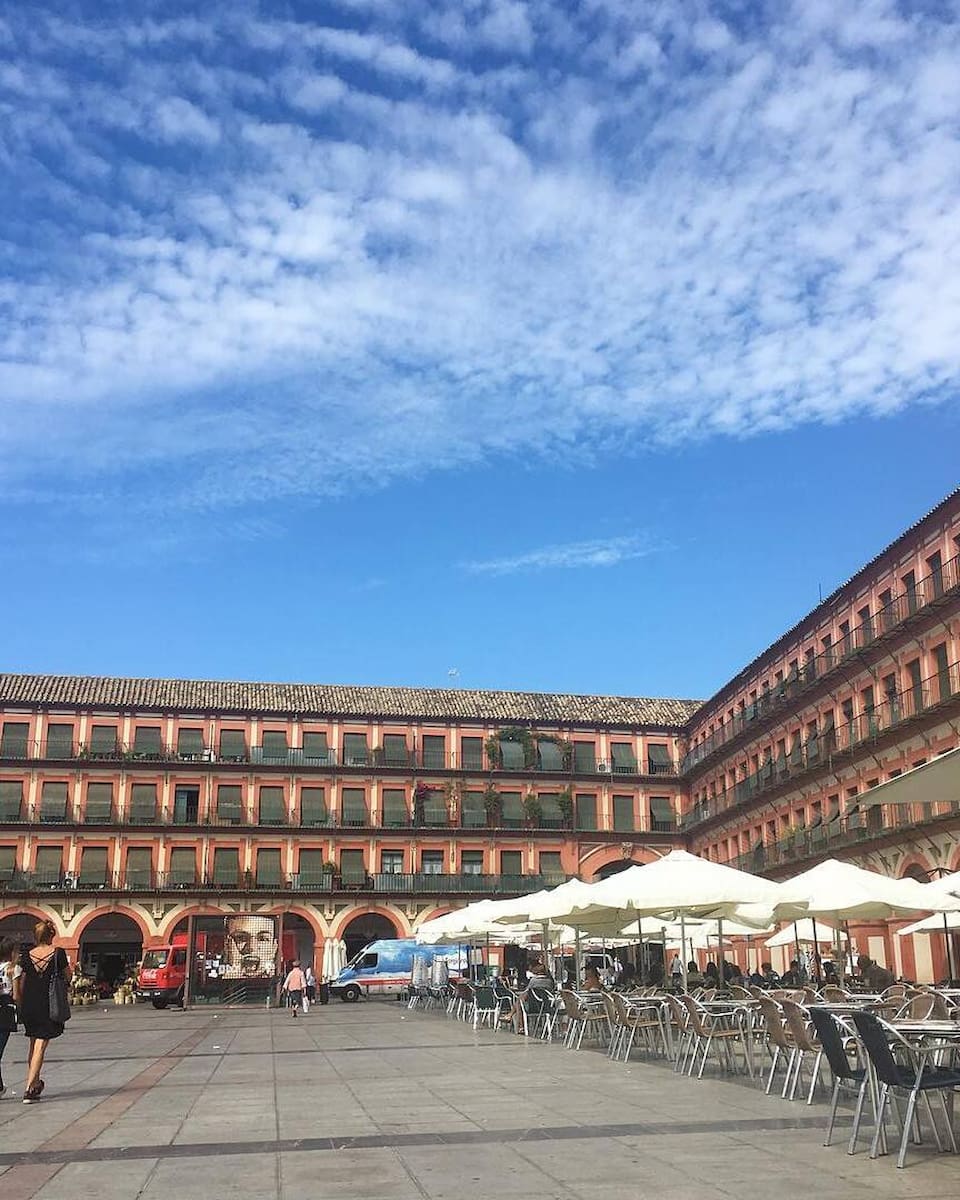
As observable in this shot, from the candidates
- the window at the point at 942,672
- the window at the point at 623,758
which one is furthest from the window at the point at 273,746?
the window at the point at 942,672

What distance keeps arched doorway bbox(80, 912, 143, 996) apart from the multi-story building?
10cm

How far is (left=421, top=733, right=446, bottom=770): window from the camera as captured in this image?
59.3 metres

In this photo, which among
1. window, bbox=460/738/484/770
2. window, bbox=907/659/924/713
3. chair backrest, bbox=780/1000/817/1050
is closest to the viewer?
chair backrest, bbox=780/1000/817/1050

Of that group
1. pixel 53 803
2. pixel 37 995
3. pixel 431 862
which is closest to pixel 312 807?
pixel 431 862

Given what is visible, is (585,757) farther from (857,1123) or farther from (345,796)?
(857,1123)

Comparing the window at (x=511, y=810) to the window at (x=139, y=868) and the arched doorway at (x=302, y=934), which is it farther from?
the window at (x=139, y=868)

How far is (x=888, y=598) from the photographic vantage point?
36375 mm

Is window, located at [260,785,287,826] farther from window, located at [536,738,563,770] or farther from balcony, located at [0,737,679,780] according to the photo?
window, located at [536,738,563,770]

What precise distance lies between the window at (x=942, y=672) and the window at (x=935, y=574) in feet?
4.49

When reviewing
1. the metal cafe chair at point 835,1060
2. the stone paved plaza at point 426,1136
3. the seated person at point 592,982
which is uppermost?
the seated person at point 592,982

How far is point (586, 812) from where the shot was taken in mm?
60219

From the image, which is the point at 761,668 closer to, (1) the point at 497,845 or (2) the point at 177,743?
(1) the point at 497,845

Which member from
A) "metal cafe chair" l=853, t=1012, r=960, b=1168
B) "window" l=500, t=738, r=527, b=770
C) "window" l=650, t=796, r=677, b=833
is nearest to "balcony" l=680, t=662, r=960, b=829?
"window" l=650, t=796, r=677, b=833

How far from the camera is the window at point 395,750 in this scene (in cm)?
5881
